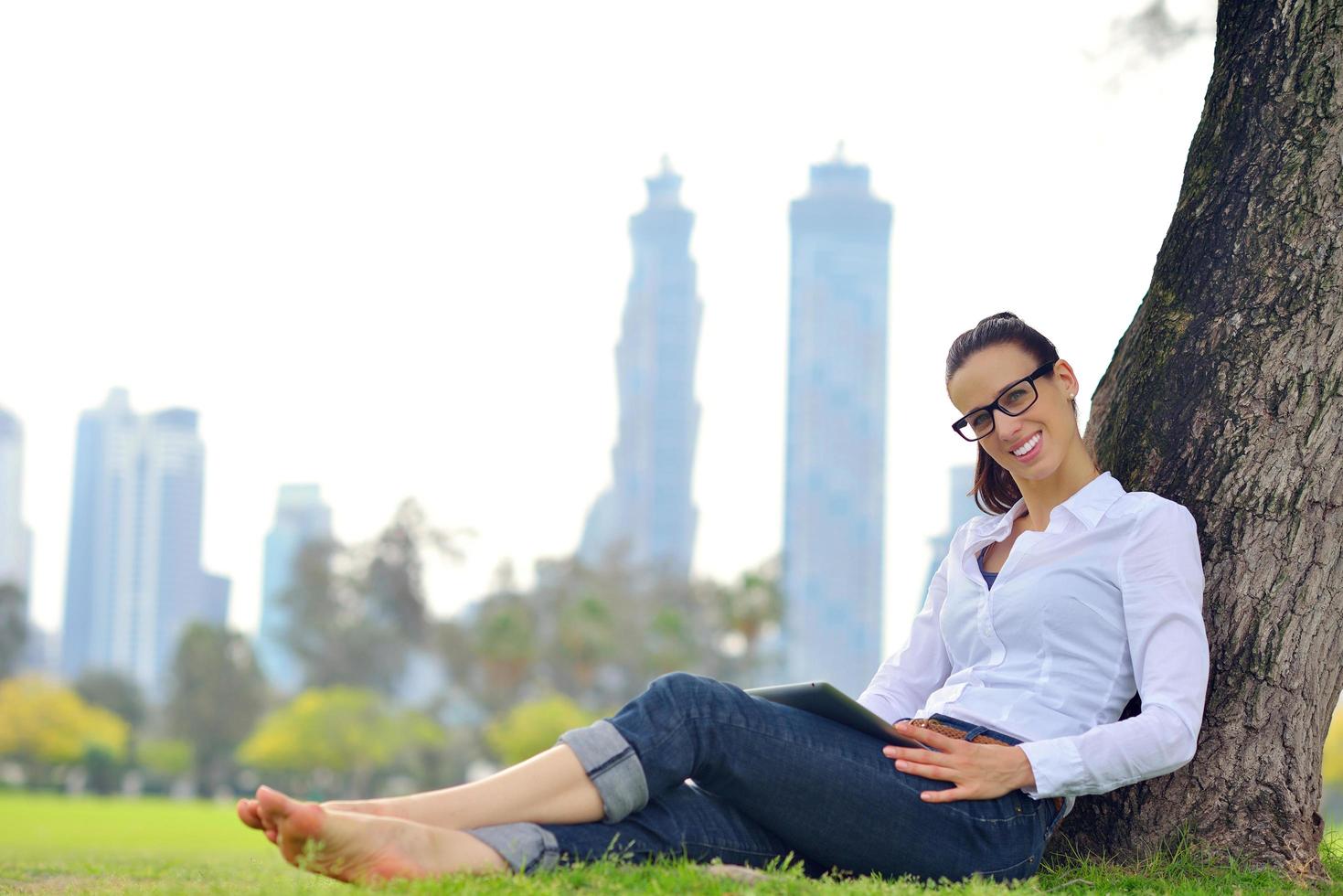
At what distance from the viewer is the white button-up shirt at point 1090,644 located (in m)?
2.51

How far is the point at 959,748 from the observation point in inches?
101

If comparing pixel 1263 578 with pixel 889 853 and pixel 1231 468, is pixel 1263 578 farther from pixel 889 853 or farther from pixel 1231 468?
pixel 889 853

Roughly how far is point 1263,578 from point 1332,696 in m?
0.38

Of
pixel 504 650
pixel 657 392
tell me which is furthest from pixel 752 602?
pixel 657 392

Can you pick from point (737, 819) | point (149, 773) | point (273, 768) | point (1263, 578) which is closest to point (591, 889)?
point (737, 819)

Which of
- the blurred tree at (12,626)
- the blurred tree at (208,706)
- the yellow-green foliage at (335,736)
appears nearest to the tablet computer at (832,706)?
the yellow-green foliage at (335,736)

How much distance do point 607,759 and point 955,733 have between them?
738 mm

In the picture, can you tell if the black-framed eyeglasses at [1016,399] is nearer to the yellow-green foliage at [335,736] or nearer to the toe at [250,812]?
the toe at [250,812]

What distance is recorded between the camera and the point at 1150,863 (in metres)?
2.94

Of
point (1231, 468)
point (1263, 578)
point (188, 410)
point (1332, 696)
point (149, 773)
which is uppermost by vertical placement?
point (188, 410)

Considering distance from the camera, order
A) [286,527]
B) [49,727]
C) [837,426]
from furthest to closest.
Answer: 1. [837,426]
2. [286,527]
3. [49,727]

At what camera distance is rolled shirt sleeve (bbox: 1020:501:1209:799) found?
2484 mm

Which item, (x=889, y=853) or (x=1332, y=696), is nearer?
(x=889, y=853)

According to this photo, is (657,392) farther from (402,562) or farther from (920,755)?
(920,755)
